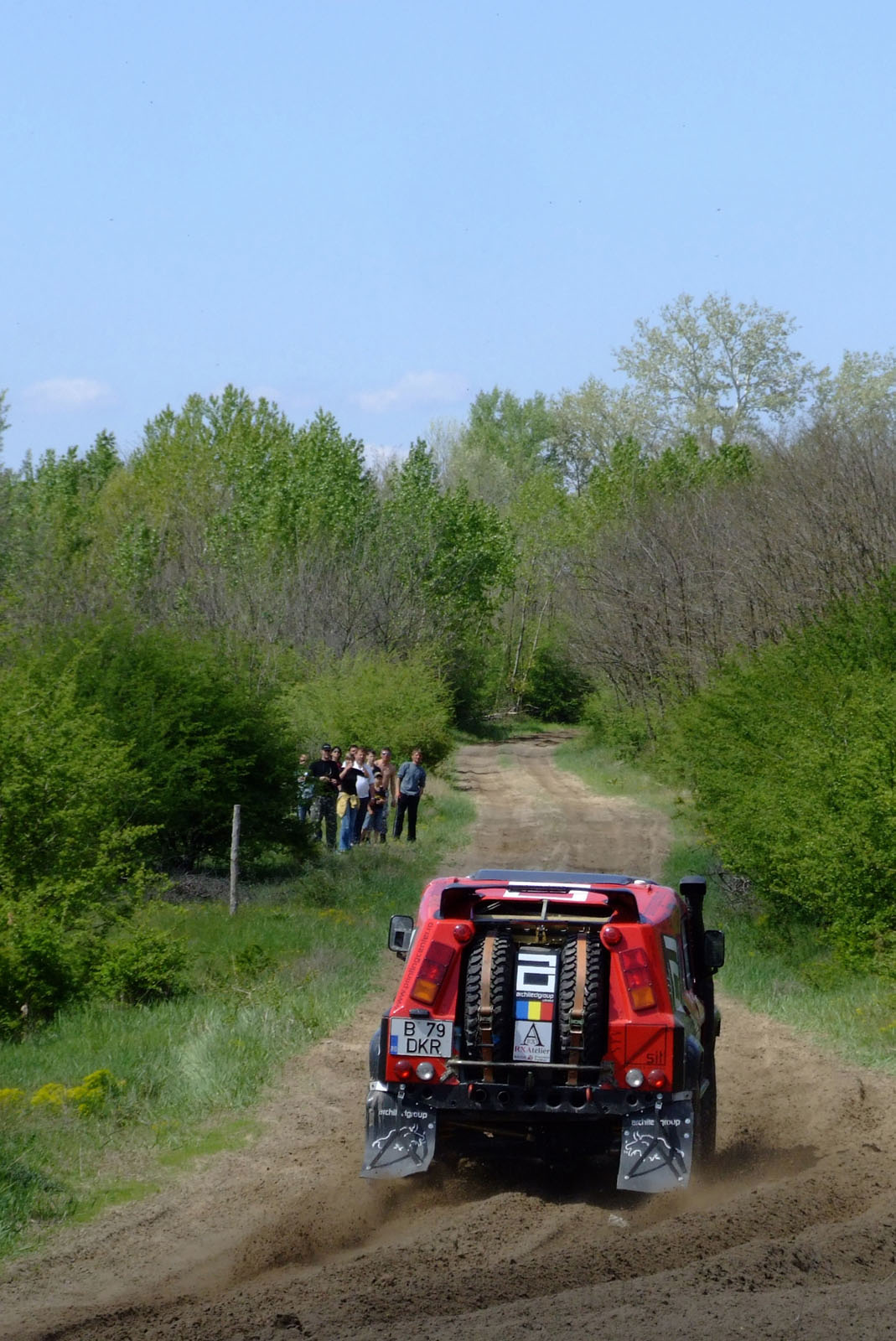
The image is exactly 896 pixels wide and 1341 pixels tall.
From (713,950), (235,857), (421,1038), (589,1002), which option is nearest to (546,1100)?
(589,1002)

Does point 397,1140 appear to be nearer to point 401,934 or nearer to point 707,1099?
point 401,934

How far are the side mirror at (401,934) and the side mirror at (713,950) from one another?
6.51ft

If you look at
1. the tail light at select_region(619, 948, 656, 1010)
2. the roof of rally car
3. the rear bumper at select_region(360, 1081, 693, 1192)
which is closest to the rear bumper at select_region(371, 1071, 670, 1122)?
the rear bumper at select_region(360, 1081, 693, 1192)

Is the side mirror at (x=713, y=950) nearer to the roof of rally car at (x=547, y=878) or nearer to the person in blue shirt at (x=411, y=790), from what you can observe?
the roof of rally car at (x=547, y=878)

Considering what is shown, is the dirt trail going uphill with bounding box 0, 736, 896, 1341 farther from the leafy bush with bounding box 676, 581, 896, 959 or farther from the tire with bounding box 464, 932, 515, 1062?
the leafy bush with bounding box 676, 581, 896, 959

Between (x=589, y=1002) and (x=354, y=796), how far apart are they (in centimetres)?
1933

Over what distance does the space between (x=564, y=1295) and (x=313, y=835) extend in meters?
22.4

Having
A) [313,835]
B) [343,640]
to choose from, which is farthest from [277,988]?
[343,640]

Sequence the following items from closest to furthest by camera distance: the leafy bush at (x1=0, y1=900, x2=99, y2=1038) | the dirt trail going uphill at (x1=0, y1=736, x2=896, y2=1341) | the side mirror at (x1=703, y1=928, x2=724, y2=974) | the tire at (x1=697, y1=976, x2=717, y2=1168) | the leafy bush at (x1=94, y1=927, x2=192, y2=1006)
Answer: the dirt trail going uphill at (x1=0, y1=736, x2=896, y2=1341)
the tire at (x1=697, y1=976, x2=717, y2=1168)
the side mirror at (x1=703, y1=928, x2=724, y2=974)
the leafy bush at (x1=0, y1=900, x2=99, y2=1038)
the leafy bush at (x1=94, y1=927, x2=192, y2=1006)

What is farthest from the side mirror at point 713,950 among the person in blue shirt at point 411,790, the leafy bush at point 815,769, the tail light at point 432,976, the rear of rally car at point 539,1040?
the person in blue shirt at point 411,790

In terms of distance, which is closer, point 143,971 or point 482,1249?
point 482,1249

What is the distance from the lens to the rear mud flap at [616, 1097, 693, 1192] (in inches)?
303

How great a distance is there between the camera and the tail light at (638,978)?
7836mm

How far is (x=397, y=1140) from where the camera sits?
7.99m
